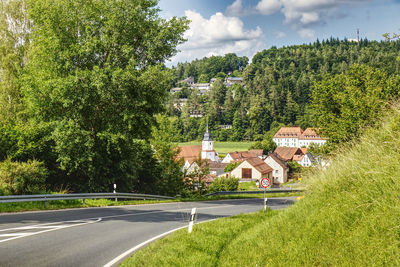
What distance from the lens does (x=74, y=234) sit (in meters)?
8.36

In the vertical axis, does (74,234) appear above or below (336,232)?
below

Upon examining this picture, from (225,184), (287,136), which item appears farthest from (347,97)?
(287,136)

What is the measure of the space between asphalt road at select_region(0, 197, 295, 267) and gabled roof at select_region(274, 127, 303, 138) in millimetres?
141930

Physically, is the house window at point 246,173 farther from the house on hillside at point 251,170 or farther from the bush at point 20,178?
the bush at point 20,178

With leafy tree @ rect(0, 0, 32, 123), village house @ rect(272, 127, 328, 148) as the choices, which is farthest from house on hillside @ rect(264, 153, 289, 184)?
leafy tree @ rect(0, 0, 32, 123)

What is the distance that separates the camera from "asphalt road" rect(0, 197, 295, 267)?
6.32 m

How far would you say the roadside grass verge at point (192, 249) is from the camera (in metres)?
6.30

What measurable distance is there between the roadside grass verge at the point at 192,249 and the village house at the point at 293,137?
467ft

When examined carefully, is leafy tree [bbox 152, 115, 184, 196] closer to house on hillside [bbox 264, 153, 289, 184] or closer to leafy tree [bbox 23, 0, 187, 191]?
leafy tree [bbox 23, 0, 187, 191]

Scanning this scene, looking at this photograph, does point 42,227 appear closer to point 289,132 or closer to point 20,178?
point 20,178

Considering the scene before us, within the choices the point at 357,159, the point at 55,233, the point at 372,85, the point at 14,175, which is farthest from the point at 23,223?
the point at 372,85

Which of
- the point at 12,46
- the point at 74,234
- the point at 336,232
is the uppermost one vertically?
the point at 12,46

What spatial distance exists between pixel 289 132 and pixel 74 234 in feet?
485

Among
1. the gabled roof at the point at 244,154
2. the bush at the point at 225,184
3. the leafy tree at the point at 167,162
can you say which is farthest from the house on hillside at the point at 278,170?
the leafy tree at the point at 167,162
